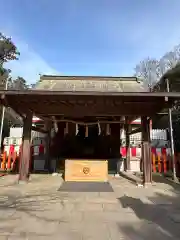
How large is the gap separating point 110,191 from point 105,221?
332 centimetres

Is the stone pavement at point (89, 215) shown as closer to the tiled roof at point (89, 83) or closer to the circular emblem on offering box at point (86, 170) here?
the circular emblem on offering box at point (86, 170)

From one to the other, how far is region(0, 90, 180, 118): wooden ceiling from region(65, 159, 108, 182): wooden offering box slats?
7.66 ft

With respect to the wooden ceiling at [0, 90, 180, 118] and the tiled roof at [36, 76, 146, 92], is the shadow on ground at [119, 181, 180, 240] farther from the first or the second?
the tiled roof at [36, 76, 146, 92]

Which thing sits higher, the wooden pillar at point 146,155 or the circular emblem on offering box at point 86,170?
the wooden pillar at point 146,155

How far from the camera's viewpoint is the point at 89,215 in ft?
15.7

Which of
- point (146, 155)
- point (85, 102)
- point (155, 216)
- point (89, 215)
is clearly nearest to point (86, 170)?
point (146, 155)

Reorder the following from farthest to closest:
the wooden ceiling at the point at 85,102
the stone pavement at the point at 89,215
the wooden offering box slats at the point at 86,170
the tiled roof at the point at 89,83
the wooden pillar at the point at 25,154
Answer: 1. the tiled roof at the point at 89,83
2. the wooden offering box slats at the point at 86,170
3. the wooden pillar at the point at 25,154
4. the wooden ceiling at the point at 85,102
5. the stone pavement at the point at 89,215

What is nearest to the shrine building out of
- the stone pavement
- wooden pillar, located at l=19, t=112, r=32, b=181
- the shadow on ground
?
wooden pillar, located at l=19, t=112, r=32, b=181

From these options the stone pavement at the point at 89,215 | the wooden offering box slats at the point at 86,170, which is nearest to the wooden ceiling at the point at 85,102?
the wooden offering box slats at the point at 86,170

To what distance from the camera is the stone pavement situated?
12.2 feet

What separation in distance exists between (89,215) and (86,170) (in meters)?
5.27

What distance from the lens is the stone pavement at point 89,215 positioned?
3.72 m

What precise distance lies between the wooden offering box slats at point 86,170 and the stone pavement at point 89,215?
2751 mm

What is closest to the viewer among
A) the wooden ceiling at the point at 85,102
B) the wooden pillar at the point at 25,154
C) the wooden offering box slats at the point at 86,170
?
the wooden ceiling at the point at 85,102
